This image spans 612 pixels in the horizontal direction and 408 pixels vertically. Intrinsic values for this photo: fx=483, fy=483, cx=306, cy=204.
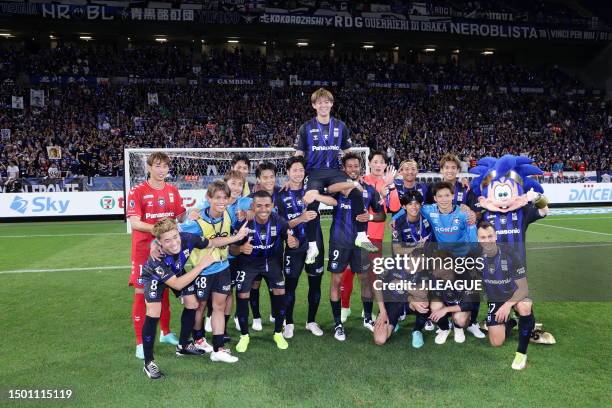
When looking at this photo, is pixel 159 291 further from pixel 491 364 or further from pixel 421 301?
pixel 491 364

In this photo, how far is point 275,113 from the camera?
27.3 m

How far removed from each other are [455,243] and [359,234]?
1.09m

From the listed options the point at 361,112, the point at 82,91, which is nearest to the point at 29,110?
the point at 82,91

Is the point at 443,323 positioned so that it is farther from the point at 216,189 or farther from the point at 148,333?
the point at 148,333

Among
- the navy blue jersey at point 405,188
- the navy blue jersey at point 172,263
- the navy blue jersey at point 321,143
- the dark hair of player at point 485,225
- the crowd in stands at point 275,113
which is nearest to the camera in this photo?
the navy blue jersey at point 172,263

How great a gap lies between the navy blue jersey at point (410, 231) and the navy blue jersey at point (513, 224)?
794 millimetres

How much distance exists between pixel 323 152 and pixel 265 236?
1.30m

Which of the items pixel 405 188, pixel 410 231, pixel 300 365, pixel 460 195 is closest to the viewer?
pixel 300 365

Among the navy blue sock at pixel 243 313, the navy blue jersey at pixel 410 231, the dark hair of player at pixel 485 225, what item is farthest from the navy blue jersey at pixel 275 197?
the dark hair of player at pixel 485 225

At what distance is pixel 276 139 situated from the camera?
2455 cm

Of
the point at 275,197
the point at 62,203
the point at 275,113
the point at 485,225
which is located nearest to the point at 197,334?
the point at 275,197

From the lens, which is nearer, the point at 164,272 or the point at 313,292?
the point at 164,272

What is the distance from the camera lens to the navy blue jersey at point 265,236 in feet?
17.5

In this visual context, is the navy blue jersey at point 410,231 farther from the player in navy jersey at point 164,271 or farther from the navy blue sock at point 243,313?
the player in navy jersey at point 164,271
